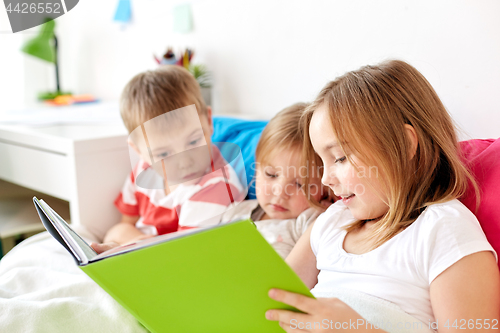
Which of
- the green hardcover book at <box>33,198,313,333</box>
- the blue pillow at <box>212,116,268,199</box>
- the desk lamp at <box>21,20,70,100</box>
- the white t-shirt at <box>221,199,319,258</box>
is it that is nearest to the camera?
the green hardcover book at <box>33,198,313,333</box>

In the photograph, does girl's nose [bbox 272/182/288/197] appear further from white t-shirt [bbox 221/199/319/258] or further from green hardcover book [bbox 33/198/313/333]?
green hardcover book [bbox 33/198/313/333]

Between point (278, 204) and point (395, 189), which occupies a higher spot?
point (395, 189)

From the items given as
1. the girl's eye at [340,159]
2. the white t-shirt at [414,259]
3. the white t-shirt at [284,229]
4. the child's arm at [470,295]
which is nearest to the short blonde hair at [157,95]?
the white t-shirt at [284,229]

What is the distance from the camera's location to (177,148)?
0.66 m

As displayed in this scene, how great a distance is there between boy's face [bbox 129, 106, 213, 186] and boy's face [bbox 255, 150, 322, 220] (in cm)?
34

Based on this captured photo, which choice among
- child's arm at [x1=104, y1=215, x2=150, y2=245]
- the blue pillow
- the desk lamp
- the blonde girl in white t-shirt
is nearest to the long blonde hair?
the blonde girl in white t-shirt

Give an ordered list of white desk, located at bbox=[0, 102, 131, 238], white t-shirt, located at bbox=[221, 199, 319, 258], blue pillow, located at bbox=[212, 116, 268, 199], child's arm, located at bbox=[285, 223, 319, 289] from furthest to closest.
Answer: white desk, located at bbox=[0, 102, 131, 238], blue pillow, located at bbox=[212, 116, 268, 199], white t-shirt, located at bbox=[221, 199, 319, 258], child's arm, located at bbox=[285, 223, 319, 289]

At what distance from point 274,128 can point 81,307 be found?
21.0 inches

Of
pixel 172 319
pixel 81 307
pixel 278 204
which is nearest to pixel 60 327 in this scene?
pixel 81 307

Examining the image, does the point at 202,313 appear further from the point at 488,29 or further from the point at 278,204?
the point at 488,29

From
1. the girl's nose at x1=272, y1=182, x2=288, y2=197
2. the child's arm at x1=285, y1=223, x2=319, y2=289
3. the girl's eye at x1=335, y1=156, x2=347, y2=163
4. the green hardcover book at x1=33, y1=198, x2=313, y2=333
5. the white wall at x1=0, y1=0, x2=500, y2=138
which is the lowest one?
the child's arm at x1=285, y1=223, x2=319, y2=289

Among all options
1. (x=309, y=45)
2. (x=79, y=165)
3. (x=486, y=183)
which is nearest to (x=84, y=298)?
(x=79, y=165)

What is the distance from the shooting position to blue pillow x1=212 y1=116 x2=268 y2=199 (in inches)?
45.0

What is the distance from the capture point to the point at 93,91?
2.38m
